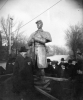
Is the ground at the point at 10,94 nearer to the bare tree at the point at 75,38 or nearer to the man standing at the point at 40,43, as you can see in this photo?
the man standing at the point at 40,43

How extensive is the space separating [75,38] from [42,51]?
69 centimetres

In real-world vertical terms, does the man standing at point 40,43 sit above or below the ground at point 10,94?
above

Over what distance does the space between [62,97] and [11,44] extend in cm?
133

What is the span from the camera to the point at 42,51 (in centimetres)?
180

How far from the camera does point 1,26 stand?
6.48ft

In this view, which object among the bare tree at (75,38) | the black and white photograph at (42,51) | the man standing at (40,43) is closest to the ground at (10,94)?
the black and white photograph at (42,51)

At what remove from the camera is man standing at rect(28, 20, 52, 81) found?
178 cm

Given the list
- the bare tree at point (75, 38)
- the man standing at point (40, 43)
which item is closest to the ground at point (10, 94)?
the man standing at point (40, 43)

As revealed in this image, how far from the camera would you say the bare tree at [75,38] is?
68.1 inches

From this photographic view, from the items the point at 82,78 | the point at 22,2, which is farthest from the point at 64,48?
the point at 22,2

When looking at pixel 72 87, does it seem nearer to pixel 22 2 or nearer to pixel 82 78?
pixel 82 78

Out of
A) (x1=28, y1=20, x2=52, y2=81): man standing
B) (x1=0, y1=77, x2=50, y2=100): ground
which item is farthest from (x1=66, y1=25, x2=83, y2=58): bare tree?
(x1=0, y1=77, x2=50, y2=100): ground

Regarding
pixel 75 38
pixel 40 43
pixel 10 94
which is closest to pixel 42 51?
pixel 40 43

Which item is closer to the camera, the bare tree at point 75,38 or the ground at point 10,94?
the ground at point 10,94
